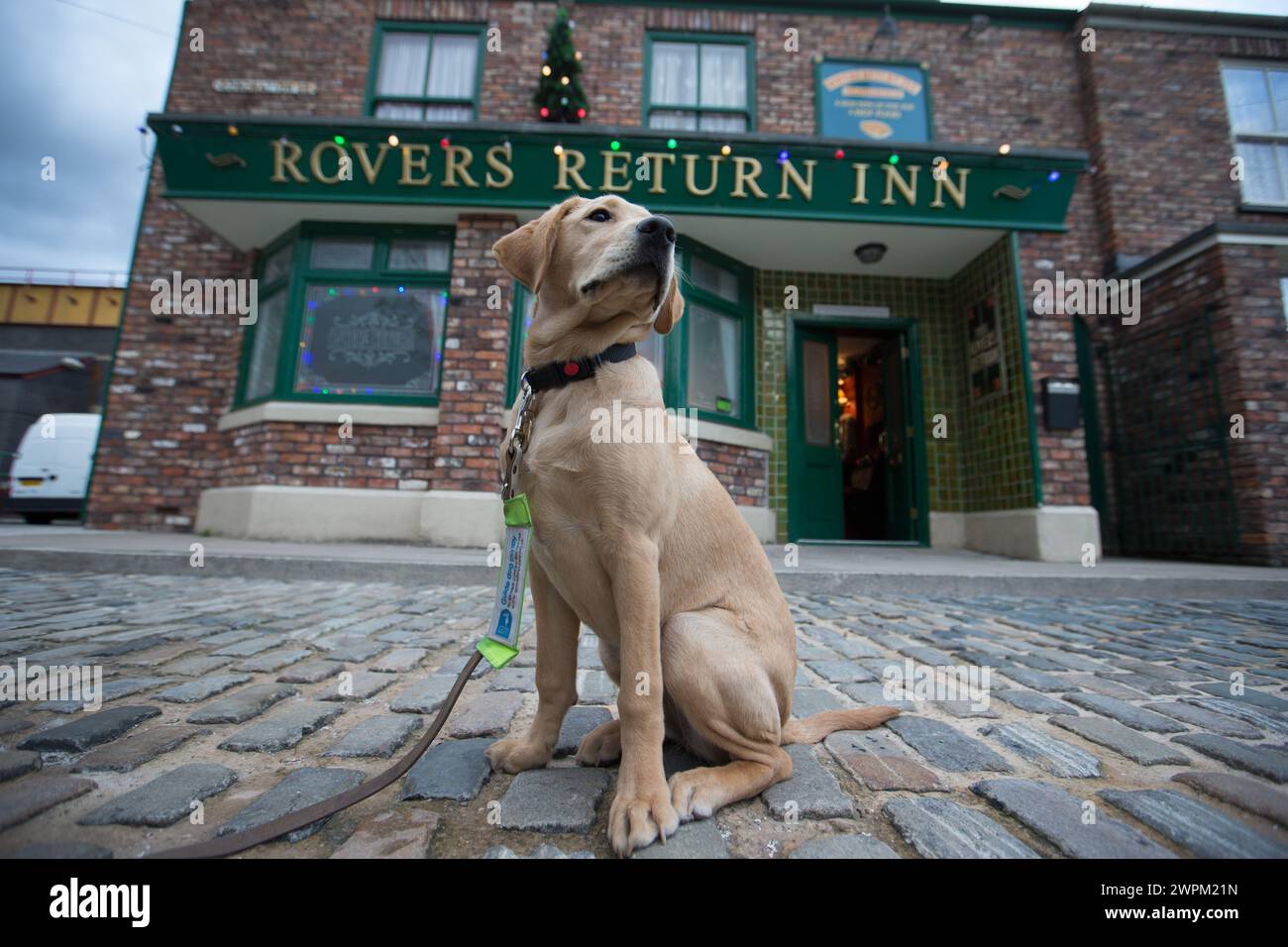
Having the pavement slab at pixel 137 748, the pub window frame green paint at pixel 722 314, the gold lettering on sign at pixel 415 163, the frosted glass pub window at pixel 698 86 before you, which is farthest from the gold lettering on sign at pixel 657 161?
the pavement slab at pixel 137 748

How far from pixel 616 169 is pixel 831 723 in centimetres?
662

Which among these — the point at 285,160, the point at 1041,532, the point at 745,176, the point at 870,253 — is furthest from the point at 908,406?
the point at 285,160

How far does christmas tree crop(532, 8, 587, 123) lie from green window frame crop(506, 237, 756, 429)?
2.37 m

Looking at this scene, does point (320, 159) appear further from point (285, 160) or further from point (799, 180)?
point (799, 180)

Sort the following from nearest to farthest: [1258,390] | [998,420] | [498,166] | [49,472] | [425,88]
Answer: [1258,390], [498,166], [998,420], [425,88], [49,472]

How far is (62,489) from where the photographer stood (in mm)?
11555

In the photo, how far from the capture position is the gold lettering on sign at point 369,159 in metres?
6.28

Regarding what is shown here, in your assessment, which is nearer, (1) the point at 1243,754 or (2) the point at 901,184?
(1) the point at 1243,754

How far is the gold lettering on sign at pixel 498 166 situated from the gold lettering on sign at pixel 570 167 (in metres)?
0.57

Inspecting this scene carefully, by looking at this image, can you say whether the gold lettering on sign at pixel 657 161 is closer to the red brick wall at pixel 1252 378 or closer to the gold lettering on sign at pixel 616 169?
the gold lettering on sign at pixel 616 169

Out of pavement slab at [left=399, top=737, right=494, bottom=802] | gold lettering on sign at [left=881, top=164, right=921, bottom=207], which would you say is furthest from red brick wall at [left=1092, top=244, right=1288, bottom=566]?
pavement slab at [left=399, top=737, right=494, bottom=802]

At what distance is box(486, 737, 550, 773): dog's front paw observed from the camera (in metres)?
1.39

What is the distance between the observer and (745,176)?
6.52 meters

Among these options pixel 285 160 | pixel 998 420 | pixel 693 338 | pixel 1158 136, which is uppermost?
pixel 1158 136
